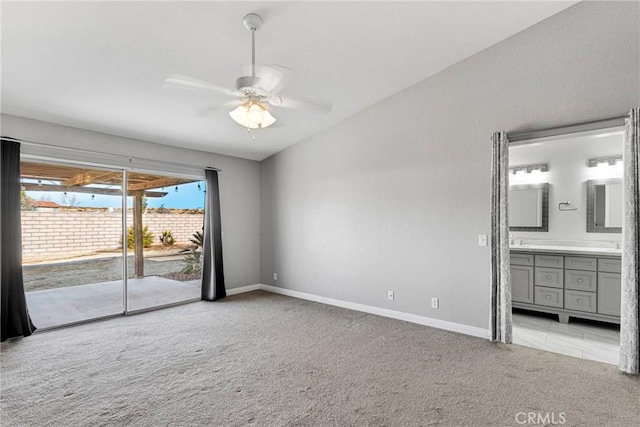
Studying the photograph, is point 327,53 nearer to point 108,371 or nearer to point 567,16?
point 567,16

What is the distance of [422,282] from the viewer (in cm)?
418

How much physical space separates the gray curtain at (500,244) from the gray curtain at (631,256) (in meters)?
0.90

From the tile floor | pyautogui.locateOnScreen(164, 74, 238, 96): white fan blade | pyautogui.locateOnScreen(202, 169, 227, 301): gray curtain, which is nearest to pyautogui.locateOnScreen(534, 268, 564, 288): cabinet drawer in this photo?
the tile floor

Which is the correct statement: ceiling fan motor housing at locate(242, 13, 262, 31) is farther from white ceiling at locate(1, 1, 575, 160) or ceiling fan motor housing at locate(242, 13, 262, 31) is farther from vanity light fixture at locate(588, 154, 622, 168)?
vanity light fixture at locate(588, 154, 622, 168)

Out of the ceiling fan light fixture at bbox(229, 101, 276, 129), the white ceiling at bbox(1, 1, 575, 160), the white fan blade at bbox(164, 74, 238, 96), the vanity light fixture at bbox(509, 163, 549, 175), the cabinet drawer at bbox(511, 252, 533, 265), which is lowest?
the cabinet drawer at bbox(511, 252, 533, 265)

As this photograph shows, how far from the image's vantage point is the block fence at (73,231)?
3.96 metres

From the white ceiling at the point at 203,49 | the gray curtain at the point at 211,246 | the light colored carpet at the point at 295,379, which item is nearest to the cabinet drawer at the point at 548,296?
the light colored carpet at the point at 295,379

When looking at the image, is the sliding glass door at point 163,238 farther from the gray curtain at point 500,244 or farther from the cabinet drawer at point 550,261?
the cabinet drawer at point 550,261

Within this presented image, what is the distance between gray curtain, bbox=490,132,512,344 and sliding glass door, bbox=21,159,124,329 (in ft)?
15.7

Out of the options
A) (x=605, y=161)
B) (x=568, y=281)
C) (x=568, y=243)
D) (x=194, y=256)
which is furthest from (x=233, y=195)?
(x=605, y=161)

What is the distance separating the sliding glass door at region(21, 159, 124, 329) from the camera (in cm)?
399

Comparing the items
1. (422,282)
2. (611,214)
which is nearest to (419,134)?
(422,282)

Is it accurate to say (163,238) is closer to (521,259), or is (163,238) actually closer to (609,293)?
(521,259)

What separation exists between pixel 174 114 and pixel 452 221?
3651 millimetres
